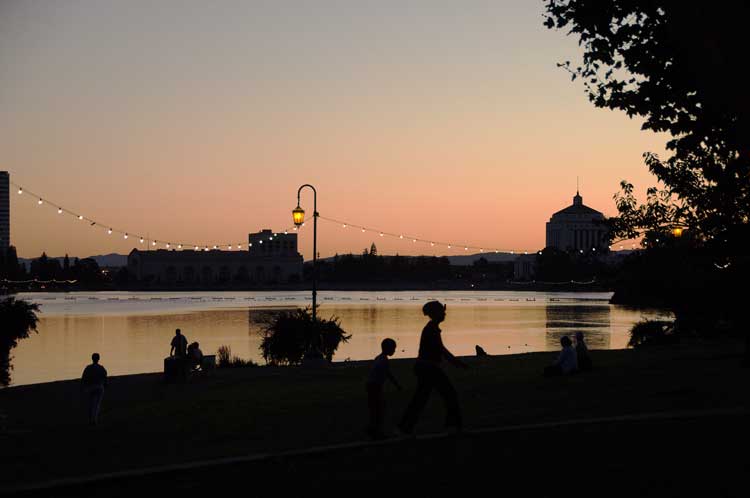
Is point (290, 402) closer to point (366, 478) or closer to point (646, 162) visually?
point (366, 478)

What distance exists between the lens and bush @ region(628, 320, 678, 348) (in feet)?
130

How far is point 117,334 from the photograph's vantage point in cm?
7800

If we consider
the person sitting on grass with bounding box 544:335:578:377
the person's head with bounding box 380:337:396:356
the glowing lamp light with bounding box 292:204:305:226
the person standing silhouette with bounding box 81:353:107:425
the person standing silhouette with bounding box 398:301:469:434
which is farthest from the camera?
the glowing lamp light with bounding box 292:204:305:226

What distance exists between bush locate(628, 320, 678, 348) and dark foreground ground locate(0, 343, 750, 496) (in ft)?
49.9

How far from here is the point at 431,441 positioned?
40.9ft

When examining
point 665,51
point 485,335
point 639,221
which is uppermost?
point 665,51

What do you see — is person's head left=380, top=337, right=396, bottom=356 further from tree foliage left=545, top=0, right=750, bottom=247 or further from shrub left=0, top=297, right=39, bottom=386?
shrub left=0, top=297, right=39, bottom=386

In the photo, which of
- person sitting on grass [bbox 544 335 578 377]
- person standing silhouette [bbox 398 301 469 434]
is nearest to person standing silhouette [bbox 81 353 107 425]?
person standing silhouette [bbox 398 301 469 434]

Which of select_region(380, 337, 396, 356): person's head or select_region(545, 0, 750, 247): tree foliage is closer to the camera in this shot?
select_region(545, 0, 750, 247): tree foliage

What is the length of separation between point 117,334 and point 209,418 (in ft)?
203

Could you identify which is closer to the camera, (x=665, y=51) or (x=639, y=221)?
(x=665, y=51)

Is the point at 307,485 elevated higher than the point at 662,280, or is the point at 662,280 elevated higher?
the point at 662,280

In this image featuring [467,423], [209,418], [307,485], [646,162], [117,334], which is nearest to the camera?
[307,485]

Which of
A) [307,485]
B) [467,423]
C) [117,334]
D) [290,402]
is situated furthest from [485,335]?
[307,485]
